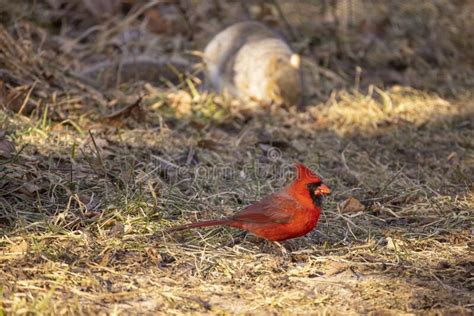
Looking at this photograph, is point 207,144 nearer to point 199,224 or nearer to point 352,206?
point 352,206

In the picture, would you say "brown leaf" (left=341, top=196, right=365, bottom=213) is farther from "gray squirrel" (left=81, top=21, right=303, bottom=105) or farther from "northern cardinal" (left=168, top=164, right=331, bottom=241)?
"gray squirrel" (left=81, top=21, right=303, bottom=105)

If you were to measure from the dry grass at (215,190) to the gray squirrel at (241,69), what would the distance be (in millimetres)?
219

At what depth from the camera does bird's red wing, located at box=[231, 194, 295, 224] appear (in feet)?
11.8

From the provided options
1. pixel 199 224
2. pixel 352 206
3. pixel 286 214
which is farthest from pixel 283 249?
pixel 352 206

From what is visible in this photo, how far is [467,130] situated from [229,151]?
2033mm

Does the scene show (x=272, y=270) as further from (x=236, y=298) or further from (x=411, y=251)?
(x=411, y=251)

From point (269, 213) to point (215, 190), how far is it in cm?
90

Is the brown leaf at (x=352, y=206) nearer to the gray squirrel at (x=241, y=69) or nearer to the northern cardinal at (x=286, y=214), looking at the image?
the northern cardinal at (x=286, y=214)

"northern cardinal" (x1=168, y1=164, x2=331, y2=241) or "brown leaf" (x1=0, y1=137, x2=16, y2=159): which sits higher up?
"brown leaf" (x1=0, y1=137, x2=16, y2=159)

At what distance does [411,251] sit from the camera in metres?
3.76

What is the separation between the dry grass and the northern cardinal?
108mm

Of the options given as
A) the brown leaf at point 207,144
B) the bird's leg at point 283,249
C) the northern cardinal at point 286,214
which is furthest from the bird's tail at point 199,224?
the brown leaf at point 207,144

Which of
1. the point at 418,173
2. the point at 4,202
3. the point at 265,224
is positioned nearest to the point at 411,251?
the point at 265,224

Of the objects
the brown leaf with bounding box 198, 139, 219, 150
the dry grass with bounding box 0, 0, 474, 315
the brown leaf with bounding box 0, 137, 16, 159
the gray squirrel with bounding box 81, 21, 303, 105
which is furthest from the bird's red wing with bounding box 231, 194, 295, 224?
the gray squirrel with bounding box 81, 21, 303, 105
